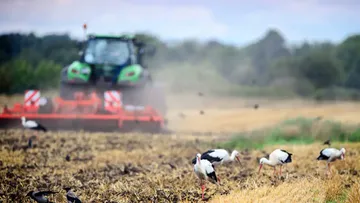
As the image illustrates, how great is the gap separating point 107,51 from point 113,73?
0.94m

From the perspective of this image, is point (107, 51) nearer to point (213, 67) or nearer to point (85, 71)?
point (85, 71)

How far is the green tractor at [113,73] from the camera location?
19.8 meters

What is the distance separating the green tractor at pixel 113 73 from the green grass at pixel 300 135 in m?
4.66

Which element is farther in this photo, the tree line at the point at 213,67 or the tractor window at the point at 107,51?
the tree line at the point at 213,67

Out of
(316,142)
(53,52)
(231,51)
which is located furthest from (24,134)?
(231,51)

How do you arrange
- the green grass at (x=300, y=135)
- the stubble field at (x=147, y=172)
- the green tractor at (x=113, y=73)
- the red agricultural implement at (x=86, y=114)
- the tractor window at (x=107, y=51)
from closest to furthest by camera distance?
1. the stubble field at (x=147, y=172)
2. the green grass at (x=300, y=135)
3. the red agricultural implement at (x=86, y=114)
4. the green tractor at (x=113, y=73)
5. the tractor window at (x=107, y=51)

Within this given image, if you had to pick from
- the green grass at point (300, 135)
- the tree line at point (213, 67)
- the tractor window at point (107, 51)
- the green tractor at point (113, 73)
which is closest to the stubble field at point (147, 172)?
the green grass at point (300, 135)

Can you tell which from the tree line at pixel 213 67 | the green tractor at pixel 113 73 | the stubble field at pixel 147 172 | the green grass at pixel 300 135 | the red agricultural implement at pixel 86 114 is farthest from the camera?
the tree line at pixel 213 67

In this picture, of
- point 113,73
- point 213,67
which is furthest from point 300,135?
point 213,67

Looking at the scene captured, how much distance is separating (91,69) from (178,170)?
1014 centimetres

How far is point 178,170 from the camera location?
10969 mm

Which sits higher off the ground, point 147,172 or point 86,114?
point 86,114

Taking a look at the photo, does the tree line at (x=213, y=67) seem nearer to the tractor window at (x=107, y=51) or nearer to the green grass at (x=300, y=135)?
the tractor window at (x=107, y=51)

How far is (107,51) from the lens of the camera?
20547 mm
